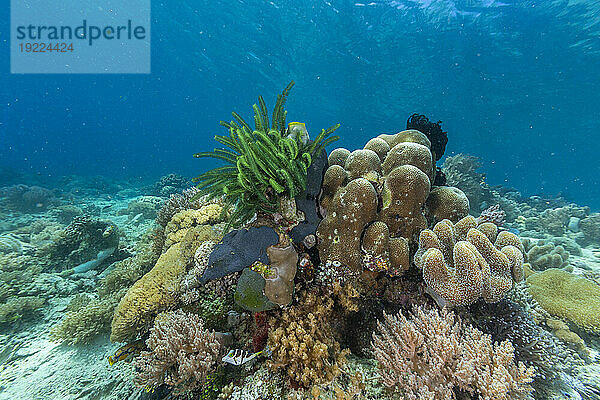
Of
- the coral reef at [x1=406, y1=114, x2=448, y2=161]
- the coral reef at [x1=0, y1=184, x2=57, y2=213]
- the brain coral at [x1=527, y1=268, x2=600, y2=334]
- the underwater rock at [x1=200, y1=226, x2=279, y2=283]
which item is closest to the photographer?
the underwater rock at [x1=200, y1=226, x2=279, y2=283]

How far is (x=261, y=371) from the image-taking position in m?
3.06

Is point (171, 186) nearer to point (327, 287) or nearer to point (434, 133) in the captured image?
point (327, 287)

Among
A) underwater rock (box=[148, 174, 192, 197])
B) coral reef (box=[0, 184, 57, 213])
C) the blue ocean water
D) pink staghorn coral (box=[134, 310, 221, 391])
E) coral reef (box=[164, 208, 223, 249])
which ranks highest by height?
the blue ocean water

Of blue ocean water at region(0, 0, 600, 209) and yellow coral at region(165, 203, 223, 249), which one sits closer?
yellow coral at region(165, 203, 223, 249)

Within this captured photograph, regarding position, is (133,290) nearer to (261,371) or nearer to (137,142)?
(261,371)

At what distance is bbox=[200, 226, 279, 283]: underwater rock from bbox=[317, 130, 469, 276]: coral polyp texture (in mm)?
977

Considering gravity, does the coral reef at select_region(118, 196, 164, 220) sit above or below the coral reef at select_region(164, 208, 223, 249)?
above

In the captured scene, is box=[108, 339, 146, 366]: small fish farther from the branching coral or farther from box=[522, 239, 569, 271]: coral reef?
box=[522, 239, 569, 271]: coral reef

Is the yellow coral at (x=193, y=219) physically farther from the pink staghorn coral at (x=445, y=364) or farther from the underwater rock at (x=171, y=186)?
the underwater rock at (x=171, y=186)

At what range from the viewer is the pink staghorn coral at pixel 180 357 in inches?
119

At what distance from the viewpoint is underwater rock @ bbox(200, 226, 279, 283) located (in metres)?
3.51

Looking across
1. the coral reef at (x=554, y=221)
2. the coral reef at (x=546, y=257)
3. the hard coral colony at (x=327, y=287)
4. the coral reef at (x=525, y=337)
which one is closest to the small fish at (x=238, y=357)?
the hard coral colony at (x=327, y=287)

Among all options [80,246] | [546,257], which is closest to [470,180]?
[546,257]
